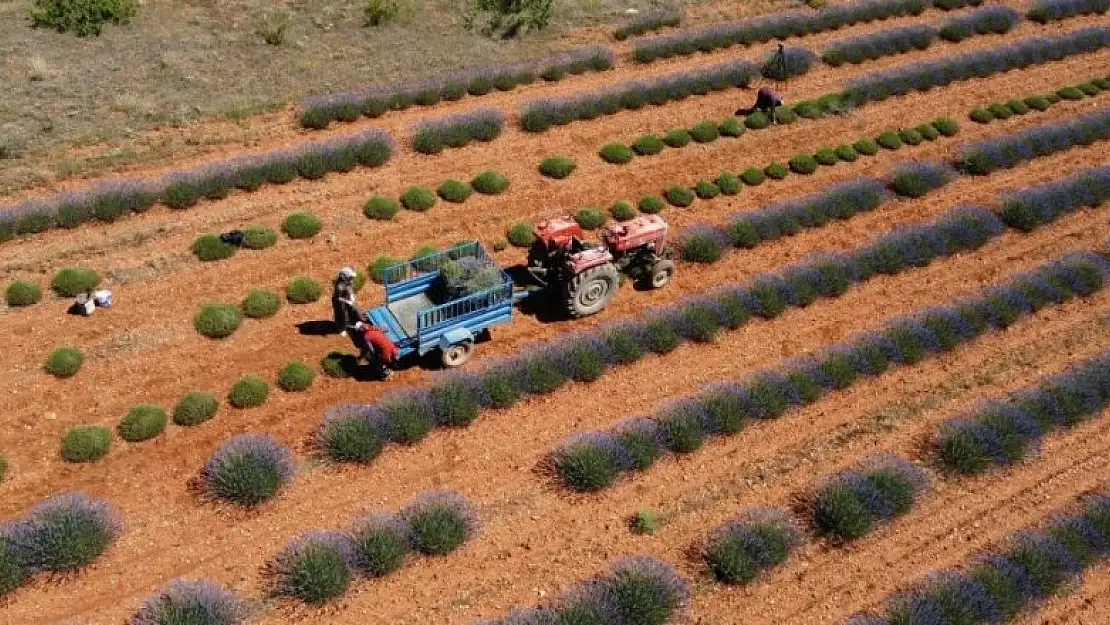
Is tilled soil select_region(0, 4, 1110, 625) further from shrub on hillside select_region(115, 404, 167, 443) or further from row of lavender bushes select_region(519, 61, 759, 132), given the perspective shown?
row of lavender bushes select_region(519, 61, 759, 132)

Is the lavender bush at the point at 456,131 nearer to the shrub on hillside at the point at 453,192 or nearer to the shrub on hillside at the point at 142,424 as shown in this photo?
the shrub on hillside at the point at 453,192

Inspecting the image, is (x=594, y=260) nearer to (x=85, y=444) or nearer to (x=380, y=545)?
(x=380, y=545)

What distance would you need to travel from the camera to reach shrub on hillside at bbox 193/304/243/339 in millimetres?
16891

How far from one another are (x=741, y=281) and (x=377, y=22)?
A: 1755 centimetres

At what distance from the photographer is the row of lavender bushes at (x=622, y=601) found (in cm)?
1210

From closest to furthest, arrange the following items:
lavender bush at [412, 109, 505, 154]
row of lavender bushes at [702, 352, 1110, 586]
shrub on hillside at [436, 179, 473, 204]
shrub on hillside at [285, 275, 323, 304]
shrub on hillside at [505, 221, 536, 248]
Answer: row of lavender bushes at [702, 352, 1110, 586], shrub on hillside at [285, 275, 323, 304], shrub on hillside at [505, 221, 536, 248], shrub on hillside at [436, 179, 473, 204], lavender bush at [412, 109, 505, 154]

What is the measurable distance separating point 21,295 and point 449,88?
1310cm

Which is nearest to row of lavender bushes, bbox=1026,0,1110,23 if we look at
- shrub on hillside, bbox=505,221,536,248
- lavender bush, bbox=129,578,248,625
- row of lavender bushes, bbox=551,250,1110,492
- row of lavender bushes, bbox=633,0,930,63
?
row of lavender bushes, bbox=633,0,930,63

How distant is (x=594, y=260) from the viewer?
17.0 m

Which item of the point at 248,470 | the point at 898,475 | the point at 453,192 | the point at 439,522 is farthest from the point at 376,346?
the point at 898,475

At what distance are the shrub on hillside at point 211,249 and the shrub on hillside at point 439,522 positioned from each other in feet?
27.9

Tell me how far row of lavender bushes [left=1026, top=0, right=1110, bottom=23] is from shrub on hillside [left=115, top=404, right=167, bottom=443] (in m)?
35.9

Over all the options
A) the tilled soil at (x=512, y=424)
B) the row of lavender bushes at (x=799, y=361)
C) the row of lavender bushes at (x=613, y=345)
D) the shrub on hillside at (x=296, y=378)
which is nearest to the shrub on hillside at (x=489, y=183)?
the tilled soil at (x=512, y=424)

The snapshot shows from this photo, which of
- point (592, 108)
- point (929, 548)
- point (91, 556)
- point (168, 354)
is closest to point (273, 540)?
point (91, 556)
